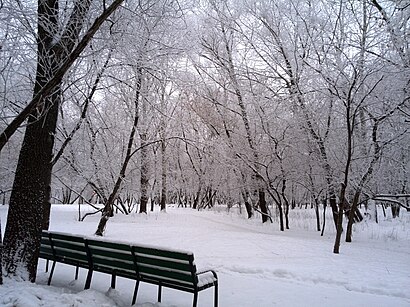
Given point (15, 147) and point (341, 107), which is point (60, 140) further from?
point (341, 107)

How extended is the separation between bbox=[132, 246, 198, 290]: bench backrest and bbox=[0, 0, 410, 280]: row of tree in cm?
178

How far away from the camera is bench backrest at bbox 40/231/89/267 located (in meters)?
5.50

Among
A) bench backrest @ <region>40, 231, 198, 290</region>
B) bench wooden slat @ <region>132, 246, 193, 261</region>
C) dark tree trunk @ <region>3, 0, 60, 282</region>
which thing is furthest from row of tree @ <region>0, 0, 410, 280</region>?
bench wooden slat @ <region>132, 246, 193, 261</region>

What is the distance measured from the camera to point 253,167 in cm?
1577

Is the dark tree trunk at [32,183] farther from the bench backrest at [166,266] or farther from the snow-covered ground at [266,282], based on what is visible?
the bench backrest at [166,266]

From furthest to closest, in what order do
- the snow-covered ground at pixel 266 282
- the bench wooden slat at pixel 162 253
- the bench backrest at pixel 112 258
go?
the bench backrest at pixel 112 258 < the snow-covered ground at pixel 266 282 < the bench wooden slat at pixel 162 253

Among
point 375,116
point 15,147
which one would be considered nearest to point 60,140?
point 15,147

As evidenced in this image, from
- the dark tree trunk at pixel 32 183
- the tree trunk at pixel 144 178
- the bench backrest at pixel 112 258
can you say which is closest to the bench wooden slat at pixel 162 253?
the bench backrest at pixel 112 258

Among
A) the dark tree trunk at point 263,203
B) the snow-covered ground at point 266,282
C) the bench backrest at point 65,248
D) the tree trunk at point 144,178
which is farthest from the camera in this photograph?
the tree trunk at point 144,178

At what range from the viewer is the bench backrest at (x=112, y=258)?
16.0ft

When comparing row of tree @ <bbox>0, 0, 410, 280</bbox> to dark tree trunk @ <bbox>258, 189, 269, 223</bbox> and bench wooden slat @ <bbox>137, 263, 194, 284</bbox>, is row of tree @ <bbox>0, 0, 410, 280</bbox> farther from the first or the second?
bench wooden slat @ <bbox>137, 263, 194, 284</bbox>

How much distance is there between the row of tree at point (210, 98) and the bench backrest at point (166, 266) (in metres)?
1.78

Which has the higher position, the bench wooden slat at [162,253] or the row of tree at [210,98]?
the row of tree at [210,98]

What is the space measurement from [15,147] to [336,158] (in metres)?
14.0
